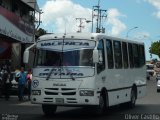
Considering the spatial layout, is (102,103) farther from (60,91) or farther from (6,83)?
(6,83)

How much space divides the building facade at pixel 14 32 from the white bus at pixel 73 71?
11.7m

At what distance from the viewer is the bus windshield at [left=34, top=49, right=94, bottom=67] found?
16530 mm

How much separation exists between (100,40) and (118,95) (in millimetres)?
2856

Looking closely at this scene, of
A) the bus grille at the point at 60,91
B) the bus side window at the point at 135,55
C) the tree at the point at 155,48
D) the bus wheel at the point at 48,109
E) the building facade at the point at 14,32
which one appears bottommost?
the bus wheel at the point at 48,109

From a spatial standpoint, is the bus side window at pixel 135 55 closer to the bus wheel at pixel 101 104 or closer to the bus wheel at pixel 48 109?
the bus wheel at pixel 101 104

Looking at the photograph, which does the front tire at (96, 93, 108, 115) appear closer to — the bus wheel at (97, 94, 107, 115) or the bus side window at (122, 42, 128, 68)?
the bus wheel at (97, 94, 107, 115)

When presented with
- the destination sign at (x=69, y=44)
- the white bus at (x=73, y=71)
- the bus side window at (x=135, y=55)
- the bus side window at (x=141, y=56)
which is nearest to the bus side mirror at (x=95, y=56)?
the white bus at (x=73, y=71)

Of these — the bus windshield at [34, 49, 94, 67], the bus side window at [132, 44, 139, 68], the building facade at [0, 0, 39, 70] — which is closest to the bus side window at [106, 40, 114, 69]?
the bus windshield at [34, 49, 94, 67]

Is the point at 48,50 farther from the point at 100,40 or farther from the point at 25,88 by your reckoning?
the point at 25,88

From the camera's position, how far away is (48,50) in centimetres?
1703

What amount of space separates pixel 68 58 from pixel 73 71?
52 cm

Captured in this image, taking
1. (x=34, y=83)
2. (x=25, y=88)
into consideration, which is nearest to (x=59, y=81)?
(x=34, y=83)

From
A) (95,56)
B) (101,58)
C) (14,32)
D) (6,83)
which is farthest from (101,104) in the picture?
(14,32)

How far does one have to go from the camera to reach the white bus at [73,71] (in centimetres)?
1625
